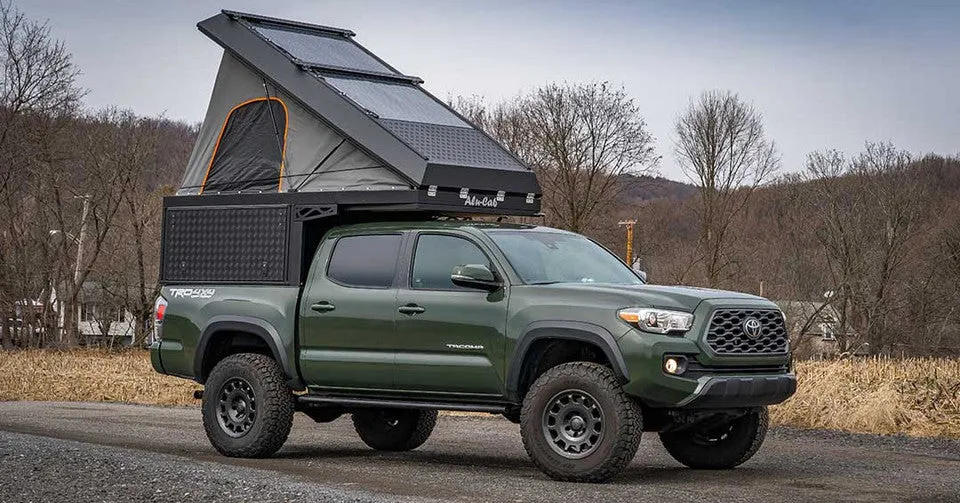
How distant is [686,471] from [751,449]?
553mm

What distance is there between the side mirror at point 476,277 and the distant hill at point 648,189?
45.7 m

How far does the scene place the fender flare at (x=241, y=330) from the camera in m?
11.6

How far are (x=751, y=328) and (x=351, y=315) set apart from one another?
130 inches

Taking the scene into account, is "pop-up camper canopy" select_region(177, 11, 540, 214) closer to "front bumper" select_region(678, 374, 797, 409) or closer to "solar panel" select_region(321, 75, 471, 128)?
"solar panel" select_region(321, 75, 471, 128)

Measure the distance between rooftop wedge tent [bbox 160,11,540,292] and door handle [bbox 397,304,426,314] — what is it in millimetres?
929

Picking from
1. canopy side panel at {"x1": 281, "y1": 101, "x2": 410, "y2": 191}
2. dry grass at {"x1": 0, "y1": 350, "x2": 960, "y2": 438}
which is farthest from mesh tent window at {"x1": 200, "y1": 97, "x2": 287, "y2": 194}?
dry grass at {"x1": 0, "y1": 350, "x2": 960, "y2": 438}

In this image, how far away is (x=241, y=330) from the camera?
11.9 meters

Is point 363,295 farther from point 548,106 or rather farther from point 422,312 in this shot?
point 548,106

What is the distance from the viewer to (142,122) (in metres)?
49.5

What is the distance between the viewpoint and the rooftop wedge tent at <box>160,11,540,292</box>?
11.5 meters

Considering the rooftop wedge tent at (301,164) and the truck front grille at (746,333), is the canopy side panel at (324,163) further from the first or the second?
the truck front grille at (746,333)

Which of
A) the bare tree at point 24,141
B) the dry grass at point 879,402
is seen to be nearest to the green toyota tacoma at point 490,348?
the dry grass at point 879,402

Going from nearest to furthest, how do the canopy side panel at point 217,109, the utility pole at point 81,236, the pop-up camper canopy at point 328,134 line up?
the pop-up camper canopy at point 328,134 < the canopy side panel at point 217,109 < the utility pole at point 81,236

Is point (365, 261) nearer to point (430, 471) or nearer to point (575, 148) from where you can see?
point (430, 471)
